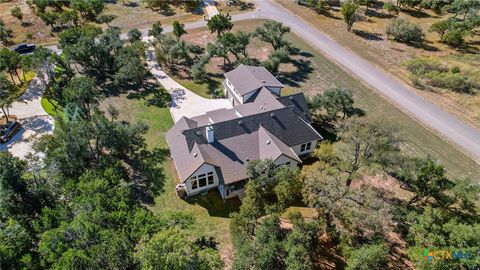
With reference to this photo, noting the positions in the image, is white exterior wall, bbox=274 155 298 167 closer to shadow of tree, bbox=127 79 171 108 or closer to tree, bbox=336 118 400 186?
tree, bbox=336 118 400 186

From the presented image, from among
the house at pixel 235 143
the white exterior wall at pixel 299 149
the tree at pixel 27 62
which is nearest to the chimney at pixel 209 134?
the house at pixel 235 143

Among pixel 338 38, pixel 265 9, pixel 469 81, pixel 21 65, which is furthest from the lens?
pixel 265 9

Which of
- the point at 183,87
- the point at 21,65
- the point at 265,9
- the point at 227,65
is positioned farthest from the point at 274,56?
the point at 21,65

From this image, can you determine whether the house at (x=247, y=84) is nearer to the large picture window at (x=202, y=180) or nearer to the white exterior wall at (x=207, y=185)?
the white exterior wall at (x=207, y=185)

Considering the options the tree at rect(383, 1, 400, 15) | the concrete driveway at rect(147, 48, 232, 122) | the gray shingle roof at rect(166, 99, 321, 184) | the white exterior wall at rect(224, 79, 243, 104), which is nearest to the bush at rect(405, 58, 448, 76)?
the tree at rect(383, 1, 400, 15)

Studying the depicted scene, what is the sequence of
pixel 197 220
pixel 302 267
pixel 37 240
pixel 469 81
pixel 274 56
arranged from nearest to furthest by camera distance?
pixel 302 267
pixel 37 240
pixel 197 220
pixel 469 81
pixel 274 56

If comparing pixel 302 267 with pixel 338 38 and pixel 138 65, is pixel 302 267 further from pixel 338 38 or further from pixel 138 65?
pixel 338 38
